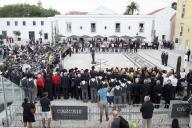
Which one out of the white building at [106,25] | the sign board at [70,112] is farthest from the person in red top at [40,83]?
the white building at [106,25]

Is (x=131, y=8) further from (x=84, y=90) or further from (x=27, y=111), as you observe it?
(x=27, y=111)

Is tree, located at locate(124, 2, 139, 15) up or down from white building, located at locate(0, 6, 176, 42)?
up

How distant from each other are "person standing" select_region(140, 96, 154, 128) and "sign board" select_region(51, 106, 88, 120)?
7.50ft

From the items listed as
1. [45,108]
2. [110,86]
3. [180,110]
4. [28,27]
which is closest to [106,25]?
[28,27]

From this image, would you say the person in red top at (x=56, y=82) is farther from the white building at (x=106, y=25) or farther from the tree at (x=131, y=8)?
the tree at (x=131, y=8)

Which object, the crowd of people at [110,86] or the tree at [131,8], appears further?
the tree at [131,8]

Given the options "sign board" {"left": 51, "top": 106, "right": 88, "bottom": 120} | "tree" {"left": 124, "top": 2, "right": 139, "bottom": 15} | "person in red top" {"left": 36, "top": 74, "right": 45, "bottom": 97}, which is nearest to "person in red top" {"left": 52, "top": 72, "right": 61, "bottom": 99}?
"person in red top" {"left": 36, "top": 74, "right": 45, "bottom": 97}

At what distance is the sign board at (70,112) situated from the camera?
10.3 m

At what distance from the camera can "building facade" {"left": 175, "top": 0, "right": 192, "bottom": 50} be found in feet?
110

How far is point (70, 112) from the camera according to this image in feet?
34.2

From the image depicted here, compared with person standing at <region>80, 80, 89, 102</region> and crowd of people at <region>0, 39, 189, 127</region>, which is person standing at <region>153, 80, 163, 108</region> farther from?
person standing at <region>80, 80, 89, 102</region>

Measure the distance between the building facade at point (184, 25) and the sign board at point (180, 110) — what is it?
24.0 m

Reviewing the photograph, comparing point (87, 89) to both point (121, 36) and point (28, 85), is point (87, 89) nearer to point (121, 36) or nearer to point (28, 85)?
point (28, 85)

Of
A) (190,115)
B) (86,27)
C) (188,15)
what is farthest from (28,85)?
(86,27)
